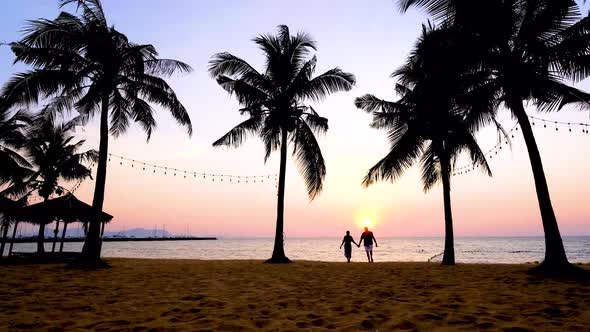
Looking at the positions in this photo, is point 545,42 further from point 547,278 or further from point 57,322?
point 57,322

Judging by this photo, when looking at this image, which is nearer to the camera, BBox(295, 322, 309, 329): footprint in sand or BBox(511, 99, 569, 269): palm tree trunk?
BBox(295, 322, 309, 329): footprint in sand

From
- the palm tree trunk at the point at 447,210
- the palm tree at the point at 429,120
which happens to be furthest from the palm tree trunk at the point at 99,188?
the palm tree trunk at the point at 447,210

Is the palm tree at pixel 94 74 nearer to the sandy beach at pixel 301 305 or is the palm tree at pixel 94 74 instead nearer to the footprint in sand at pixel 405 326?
the sandy beach at pixel 301 305

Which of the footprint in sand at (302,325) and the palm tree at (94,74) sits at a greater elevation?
the palm tree at (94,74)

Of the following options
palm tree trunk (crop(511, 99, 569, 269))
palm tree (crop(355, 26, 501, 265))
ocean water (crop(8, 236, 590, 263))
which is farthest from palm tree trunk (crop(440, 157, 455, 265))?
ocean water (crop(8, 236, 590, 263))

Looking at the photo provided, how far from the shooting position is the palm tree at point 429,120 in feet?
40.5

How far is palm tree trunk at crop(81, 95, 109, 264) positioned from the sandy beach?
5.09 metres

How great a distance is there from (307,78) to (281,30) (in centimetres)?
265

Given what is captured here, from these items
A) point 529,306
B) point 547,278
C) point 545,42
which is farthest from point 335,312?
point 545,42

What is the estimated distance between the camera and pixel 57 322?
4473 mm

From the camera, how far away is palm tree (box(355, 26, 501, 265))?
12336 millimetres

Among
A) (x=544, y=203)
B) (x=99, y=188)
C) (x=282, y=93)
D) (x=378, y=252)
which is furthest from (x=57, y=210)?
(x=378, y=252)

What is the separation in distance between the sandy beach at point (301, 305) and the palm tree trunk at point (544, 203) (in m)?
1.69

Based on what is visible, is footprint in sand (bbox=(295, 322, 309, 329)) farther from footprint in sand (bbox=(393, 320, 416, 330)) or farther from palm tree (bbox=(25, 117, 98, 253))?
palm tree (bbox=(25, 117, 98, 253))
